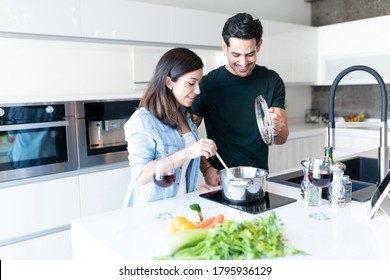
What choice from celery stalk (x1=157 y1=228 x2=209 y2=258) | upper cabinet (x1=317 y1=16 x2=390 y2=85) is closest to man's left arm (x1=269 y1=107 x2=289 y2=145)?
celery stalk (x1=157 y1=228 x2=209 y2=258)

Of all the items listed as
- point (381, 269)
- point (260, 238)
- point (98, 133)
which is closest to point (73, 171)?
point (98, 133)

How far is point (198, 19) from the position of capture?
3.38 m

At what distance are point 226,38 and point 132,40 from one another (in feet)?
4.17

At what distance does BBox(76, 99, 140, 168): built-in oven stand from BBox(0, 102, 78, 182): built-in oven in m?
0.06

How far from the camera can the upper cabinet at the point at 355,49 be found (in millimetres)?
3947

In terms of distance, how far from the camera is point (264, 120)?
1639mm

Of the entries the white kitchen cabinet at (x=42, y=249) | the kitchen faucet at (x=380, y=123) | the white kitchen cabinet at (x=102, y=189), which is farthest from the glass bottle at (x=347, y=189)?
the white kitchen cabinet at (x=42, y=249)

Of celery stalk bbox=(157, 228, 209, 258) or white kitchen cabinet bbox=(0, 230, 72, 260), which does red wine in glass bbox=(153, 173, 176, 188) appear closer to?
celery stalk bbox=(157, 228, 209, 258)

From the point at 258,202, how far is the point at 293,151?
272 centimetres

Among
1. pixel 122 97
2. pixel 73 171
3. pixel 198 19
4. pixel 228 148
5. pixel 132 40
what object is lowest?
pixel 73 171

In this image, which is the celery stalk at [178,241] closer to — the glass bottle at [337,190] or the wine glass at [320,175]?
the wine glass at [320,175]

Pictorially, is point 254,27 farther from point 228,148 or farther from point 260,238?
point 260,238

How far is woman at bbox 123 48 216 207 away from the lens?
5.30ft

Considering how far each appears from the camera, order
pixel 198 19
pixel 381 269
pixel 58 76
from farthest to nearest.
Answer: pixel 198 19
pixel 58 76
pixel 381 269
